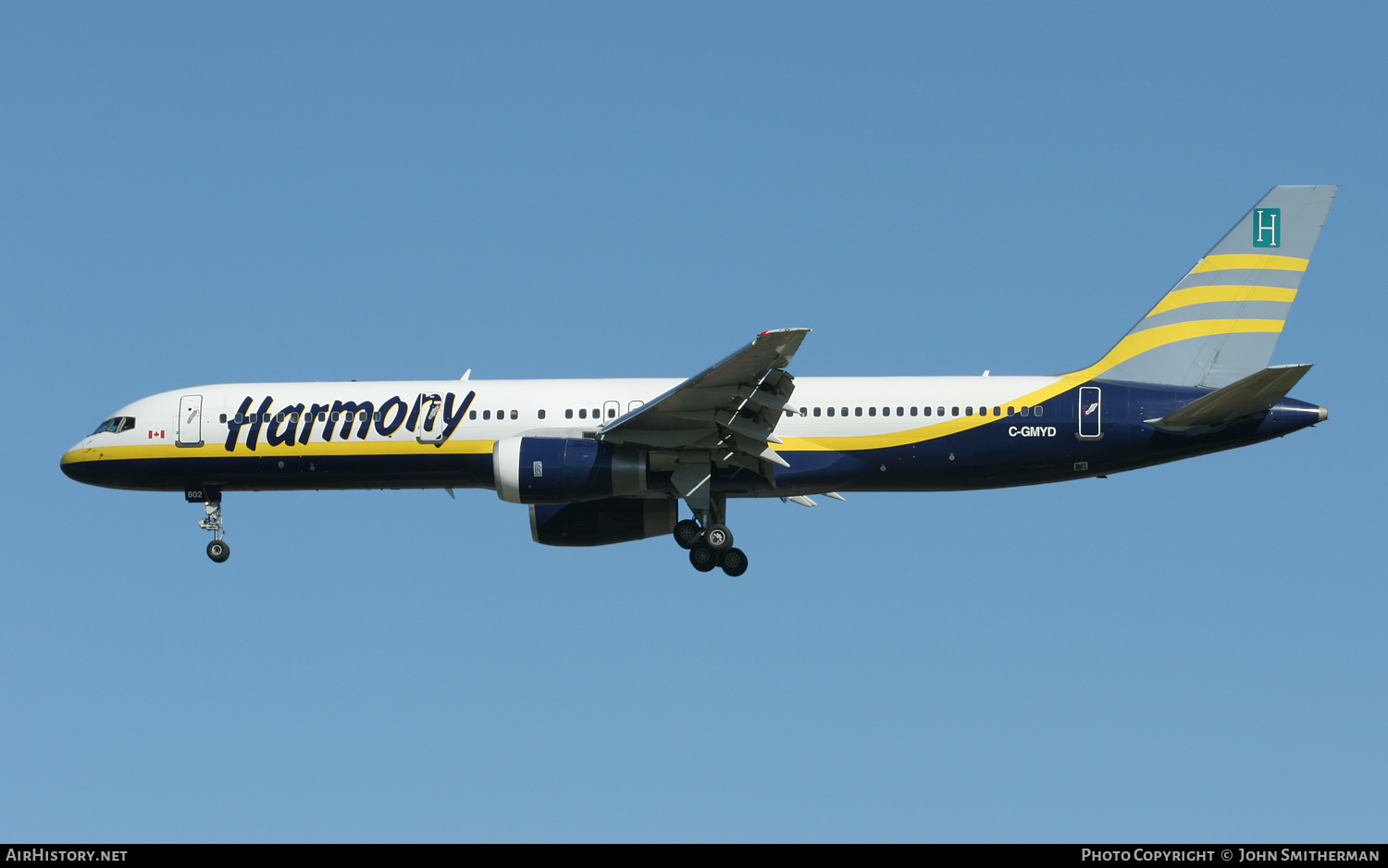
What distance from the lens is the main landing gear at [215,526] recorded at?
34.4 meters

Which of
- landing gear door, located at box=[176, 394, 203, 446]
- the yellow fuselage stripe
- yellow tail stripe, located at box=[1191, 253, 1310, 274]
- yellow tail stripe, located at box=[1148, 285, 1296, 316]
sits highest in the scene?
yellow tail stripe, located at box=[1191, 253, 1310, 274]

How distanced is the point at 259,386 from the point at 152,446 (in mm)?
2569

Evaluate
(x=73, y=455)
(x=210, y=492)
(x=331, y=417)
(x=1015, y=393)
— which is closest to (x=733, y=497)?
(x=1015, y=393)

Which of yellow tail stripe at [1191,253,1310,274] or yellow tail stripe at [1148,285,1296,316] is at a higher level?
yellow tail stripe at [1191,253,1310,274]

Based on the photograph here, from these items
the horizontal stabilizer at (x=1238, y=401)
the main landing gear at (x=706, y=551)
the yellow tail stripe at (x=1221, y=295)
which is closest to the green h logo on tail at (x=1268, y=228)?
the yellow tail stripe at (x=1221, y=295)

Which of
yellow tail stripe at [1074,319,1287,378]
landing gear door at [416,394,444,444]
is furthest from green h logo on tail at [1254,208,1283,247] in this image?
landing gear door at [416,394,444,444]

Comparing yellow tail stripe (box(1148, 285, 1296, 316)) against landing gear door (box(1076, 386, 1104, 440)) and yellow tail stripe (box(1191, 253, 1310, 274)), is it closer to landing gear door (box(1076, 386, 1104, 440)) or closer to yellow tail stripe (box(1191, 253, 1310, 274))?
yellow tail stripe (box(1191, 253, 1310, 274))

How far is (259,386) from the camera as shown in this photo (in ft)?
113

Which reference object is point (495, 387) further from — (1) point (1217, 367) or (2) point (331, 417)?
(1) point (1217, 367)

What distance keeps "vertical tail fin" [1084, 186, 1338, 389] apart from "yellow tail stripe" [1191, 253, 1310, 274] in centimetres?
2

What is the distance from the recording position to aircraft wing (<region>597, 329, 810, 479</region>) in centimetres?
2955

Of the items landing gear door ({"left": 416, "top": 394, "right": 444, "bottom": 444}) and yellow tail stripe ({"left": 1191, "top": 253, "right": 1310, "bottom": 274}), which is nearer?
yellow tail stripe ({"left": 1191, "top": 253, "right": 1310, "bottom": 274})

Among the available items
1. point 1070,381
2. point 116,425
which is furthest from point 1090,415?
point 116,425
